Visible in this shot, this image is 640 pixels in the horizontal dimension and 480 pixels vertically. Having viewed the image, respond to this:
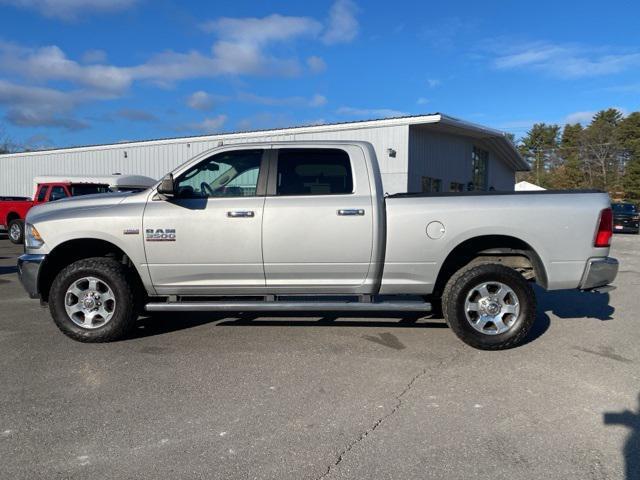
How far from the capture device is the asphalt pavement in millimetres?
2873

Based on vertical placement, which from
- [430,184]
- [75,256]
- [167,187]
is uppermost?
[430,184]

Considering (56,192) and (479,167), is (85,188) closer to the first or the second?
(56,192)

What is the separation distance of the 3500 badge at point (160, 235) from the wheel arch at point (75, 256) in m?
0.41

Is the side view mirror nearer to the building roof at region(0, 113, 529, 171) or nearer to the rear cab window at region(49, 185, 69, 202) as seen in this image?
the rear cab window at region(49, 185, 69, 202)

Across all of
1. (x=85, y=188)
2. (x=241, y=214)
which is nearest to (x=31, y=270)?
(x=241, y=214)

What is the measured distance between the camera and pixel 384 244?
193 inches

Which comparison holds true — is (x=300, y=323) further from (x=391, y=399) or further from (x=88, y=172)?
(x=88, y=172)

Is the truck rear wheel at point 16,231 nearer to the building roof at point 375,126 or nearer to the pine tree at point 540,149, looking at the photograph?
the building roof at point 375,126

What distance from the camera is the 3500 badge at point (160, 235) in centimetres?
495

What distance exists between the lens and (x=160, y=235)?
4961mm

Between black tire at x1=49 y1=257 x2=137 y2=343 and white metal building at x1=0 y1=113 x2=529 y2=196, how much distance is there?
14.2 meters

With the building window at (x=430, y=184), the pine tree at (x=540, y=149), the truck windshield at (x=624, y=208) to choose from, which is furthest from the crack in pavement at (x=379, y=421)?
the pine tree at (x=540, y=149)

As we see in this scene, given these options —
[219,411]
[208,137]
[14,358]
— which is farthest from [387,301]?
[208,137]

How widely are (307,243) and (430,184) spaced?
55.8ft
